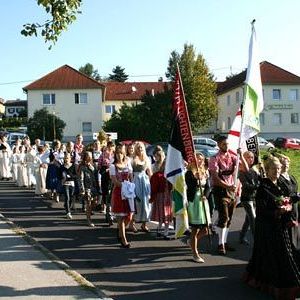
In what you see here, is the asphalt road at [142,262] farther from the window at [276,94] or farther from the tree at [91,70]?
the tree at [91,70]

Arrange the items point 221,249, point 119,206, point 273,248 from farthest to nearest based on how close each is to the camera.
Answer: point 119,206, point 221,249, point 273,248

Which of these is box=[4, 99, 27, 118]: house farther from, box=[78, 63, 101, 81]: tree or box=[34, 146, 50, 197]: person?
box=[34, 146, 50, 197]: person

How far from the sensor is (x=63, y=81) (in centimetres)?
6900

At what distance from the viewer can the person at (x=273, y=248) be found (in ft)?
21.6

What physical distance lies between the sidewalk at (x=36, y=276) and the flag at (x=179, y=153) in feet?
6.65

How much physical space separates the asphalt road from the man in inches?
16.3

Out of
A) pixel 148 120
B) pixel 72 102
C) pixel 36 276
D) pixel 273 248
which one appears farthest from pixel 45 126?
pixel 273 248

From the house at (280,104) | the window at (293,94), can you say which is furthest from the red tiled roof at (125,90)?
the window at (293,94)

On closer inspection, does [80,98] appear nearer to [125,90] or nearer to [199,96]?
[125,90]

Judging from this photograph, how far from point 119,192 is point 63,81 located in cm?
6031

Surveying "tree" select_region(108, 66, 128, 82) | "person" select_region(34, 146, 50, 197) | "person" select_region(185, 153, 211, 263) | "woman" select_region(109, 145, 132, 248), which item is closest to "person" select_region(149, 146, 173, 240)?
"woman" select_region(109, 145, 132, 248)

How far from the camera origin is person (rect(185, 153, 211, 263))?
8.84 metres

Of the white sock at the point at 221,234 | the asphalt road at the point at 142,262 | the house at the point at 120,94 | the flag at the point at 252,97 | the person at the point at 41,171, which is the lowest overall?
the asphalt road at the point at 142,262

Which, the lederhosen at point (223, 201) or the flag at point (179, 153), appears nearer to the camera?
the flag at point (179, 153)
